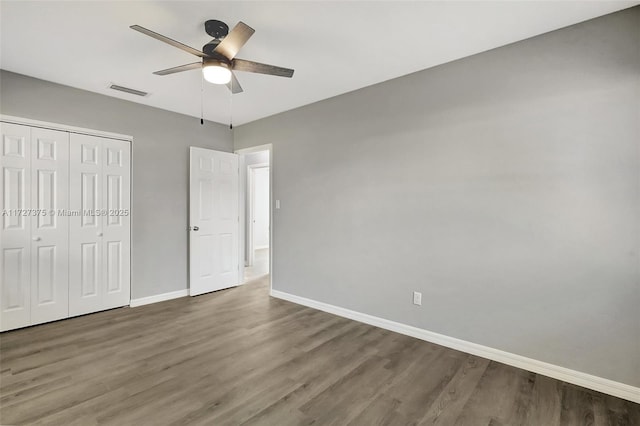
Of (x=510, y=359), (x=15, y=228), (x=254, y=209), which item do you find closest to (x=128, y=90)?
(x=15, y=228)

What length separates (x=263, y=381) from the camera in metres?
2.18

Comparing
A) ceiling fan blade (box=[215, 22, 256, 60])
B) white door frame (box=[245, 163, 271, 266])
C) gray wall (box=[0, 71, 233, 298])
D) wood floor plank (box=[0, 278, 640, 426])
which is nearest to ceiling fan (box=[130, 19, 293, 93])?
ceiling fan blade (box=[215, 22, 256, 60])

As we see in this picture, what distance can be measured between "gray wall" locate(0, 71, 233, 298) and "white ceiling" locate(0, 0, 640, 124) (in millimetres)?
318

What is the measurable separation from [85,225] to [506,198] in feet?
14.5

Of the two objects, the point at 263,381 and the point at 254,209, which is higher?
the point at 254,209

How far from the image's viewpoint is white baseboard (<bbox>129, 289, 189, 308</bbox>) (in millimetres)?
3817

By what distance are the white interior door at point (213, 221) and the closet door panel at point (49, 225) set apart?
137 cm

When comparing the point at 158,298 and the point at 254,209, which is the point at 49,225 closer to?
the point at 158,298

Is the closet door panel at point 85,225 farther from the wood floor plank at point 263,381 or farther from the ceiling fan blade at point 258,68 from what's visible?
the ceiling fan blade at point 258,68

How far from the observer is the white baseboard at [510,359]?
2.06m

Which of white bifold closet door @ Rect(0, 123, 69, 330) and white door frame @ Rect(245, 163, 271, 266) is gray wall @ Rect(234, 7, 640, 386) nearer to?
white bifold closet door @ Rect(0, 123, 69, 330)

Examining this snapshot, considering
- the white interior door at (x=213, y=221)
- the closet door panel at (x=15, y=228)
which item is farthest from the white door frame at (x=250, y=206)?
the closet door panel at (x=15, y=228)

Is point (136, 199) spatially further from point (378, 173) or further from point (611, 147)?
point (611, 147)

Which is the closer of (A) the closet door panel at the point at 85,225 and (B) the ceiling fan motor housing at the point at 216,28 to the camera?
(B) the ceiling fan motor housing at the point at 216,28
